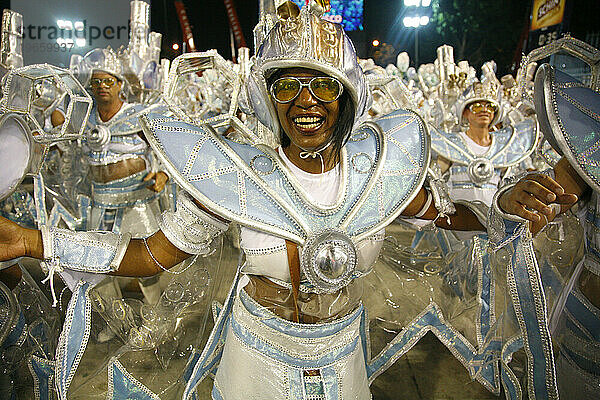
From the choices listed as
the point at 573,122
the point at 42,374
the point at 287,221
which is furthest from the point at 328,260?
the point at 42,374

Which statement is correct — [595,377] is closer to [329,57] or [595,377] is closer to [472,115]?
[329,57]

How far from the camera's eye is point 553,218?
1.40 m

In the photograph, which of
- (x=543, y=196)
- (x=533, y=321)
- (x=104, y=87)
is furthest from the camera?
(x=104, y=87)

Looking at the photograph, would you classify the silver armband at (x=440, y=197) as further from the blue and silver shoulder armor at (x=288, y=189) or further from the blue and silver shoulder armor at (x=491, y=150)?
the blue and silver shoulder armor at (x=491, y=150)

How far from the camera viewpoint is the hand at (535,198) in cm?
123

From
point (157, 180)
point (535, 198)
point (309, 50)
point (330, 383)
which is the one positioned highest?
point (309, 50)

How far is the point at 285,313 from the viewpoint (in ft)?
4.52

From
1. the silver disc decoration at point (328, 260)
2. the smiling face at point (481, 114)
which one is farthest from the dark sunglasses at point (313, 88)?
the smiling face at point (481, 114)

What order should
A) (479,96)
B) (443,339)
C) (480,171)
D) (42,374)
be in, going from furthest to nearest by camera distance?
(479,96) < (480,171) < (443,339) < (42,374)

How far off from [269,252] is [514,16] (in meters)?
12.5

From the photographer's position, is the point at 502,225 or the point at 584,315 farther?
the point at 584,315

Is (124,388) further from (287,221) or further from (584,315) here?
(584,315)

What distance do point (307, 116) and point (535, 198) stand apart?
667 millimetres

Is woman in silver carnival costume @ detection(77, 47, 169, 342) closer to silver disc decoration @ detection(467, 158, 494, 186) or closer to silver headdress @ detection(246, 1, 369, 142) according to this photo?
silver disc decoration @ detection(467, 158, 494, 186)
